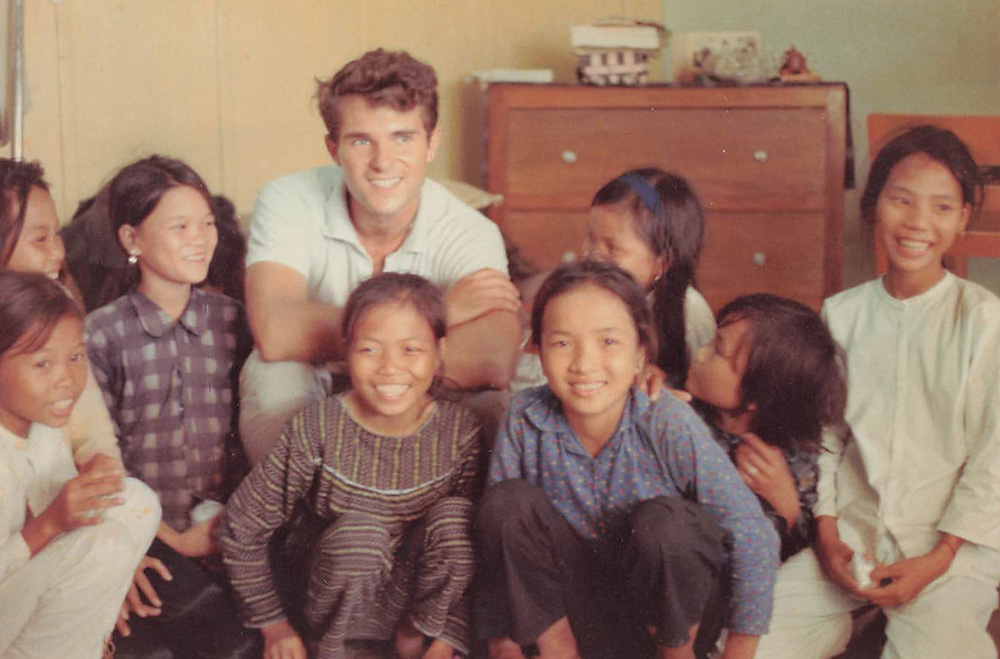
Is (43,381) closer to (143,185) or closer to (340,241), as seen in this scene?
(143,185)

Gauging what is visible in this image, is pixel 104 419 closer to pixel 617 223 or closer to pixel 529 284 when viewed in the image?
pixel 617 223

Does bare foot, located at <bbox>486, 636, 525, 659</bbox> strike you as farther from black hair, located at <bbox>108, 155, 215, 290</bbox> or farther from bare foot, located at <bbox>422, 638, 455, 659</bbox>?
black hair, located at <bbox>108, 155, 215, 290</bbox>

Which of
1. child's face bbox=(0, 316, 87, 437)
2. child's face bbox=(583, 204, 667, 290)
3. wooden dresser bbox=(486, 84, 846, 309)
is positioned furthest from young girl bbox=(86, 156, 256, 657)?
wooden dresser bbox=(486, 84, 846, 309)

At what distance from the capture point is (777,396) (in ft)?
4.88

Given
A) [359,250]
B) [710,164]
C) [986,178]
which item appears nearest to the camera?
[359,250]

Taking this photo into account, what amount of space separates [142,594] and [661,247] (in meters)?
0.87

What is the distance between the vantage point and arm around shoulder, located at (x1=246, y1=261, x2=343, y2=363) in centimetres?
151

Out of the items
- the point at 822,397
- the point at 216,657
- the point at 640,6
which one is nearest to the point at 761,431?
the point at 822,397

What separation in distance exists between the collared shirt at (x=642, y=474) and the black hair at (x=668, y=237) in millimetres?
285

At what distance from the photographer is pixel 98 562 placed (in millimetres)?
1215

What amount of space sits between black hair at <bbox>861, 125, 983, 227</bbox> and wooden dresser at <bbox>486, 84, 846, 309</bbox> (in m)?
1.13

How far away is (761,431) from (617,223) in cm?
38

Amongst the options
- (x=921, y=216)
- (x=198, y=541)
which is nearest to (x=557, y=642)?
(x=198, y=541)

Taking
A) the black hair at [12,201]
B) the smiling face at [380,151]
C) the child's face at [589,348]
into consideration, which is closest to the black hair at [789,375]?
the child's face at [589,348]
